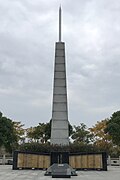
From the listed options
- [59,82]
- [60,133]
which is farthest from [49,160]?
[59,82]

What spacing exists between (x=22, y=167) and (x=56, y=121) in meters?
6.02

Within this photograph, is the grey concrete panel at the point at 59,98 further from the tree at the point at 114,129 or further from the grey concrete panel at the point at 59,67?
the tree at the point at 114,129

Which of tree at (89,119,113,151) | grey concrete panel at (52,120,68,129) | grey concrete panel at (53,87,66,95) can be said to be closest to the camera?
grey concrete panel at (52,120,68,129)

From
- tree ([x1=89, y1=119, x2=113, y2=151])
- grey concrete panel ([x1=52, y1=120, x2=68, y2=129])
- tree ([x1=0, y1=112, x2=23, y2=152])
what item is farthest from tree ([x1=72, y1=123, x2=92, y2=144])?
grey concrete panel ([x1=52, y1=120, x2=68, y2=129])

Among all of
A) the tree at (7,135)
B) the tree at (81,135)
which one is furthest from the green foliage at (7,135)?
the tree at (81,135)

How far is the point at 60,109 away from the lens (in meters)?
31.1

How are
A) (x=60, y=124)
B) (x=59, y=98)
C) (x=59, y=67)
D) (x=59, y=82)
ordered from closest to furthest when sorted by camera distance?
(x=60, y=124), (x=59, y=98), (x=59, y=82), (x=59, y=67)

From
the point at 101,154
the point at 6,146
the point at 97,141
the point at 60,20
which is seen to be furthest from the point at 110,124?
the point at 101,154

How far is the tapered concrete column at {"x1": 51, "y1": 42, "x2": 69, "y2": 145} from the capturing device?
30.7m

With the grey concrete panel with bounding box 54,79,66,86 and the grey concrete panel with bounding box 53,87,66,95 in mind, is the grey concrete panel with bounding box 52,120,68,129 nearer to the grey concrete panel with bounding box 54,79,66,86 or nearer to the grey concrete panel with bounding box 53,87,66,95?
the grey concrete panel with bounding box 53,87,66,95

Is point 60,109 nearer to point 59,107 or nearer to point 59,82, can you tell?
point 59,107

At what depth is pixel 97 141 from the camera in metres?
55.5

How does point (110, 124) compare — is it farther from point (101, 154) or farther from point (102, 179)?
point (102, 179)

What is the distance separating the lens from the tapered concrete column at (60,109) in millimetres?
30688
